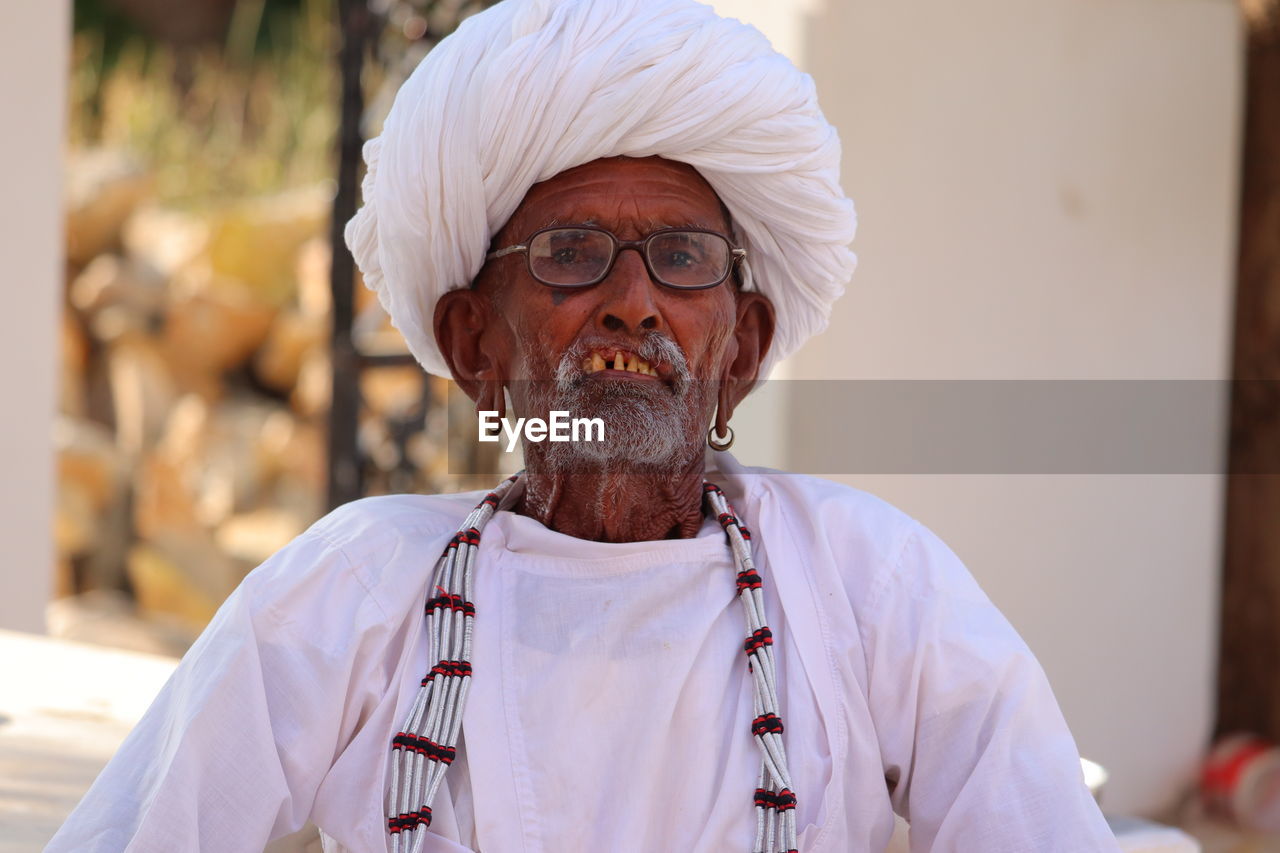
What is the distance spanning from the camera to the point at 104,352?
36.9 ft

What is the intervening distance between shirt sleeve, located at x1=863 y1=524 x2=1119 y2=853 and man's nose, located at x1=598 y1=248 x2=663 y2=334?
0.54 meters

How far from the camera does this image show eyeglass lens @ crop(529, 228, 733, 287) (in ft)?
7.39

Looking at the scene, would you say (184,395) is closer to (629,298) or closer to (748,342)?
(748,342)

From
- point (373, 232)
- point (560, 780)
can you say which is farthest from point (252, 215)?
point (560, 780)

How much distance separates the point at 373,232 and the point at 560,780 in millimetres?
1062

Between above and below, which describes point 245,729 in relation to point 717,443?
below

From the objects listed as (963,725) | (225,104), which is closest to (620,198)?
(963,725)

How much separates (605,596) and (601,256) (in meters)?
0.54

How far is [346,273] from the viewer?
17.2ft

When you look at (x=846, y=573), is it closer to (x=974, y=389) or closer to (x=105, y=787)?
(x=105, y=787)

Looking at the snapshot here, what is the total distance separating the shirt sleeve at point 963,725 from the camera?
1968 mm

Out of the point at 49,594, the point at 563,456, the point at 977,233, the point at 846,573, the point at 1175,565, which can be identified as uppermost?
the point at 977,233

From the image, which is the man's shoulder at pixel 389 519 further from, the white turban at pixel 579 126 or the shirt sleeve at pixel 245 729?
the white turban at pixel 579 126

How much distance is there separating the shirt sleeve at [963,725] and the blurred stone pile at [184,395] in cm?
781
